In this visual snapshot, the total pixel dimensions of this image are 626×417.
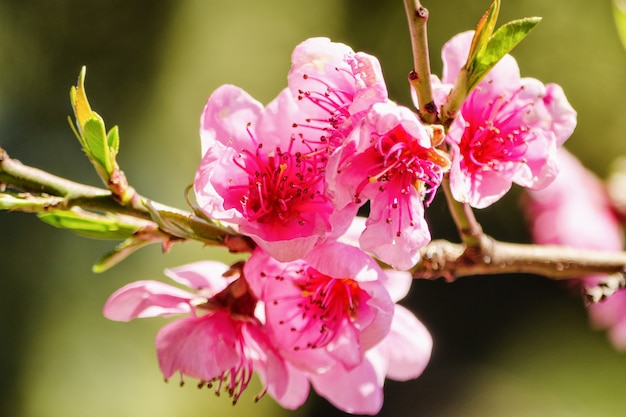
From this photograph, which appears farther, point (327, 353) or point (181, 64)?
point (181, 64)

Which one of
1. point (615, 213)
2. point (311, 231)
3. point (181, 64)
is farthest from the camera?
point (181, 64)

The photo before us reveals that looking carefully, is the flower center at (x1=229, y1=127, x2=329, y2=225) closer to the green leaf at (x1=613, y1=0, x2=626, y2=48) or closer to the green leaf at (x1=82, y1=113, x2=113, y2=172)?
the green leaf at (x1=82, y1=113, x2=113, y2=172)

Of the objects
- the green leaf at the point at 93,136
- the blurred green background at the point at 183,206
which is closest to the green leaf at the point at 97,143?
the green leaf at the point at 93,136

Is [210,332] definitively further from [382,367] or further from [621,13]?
[621,13]

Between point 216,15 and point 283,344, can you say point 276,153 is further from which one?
point 216,15

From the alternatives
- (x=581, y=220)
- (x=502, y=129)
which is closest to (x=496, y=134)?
(x=502, y=129)

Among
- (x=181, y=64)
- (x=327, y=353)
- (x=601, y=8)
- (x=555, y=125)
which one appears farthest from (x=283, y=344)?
(x=181, y=64)

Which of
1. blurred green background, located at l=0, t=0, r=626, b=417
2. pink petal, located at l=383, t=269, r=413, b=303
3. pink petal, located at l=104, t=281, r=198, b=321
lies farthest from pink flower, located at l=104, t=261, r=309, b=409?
blurred green background, located at l=0, t=0, r=626, b=417
